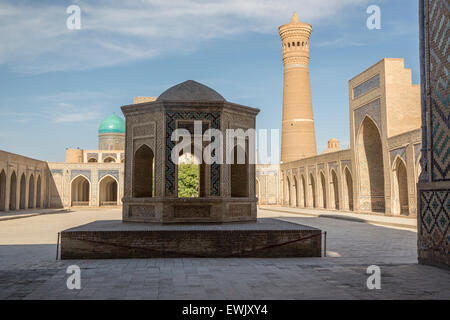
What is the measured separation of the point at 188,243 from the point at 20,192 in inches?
907

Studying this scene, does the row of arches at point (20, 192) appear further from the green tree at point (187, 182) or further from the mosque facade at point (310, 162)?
the green tree at point (187, 182)

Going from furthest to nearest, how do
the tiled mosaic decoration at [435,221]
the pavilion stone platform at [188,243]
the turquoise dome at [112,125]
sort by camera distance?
the turquoise dome at [112,125] < the pavilion stone platform at [188,243] < the tiled mosaic decoration at [435,221]

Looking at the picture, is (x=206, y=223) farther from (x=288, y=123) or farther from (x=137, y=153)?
(x=288, y=123)

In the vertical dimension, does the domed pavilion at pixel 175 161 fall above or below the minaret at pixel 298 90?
below

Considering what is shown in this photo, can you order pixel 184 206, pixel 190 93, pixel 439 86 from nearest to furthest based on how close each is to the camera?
pixel 439 86 → pixel 184 206 → pixel 190 93

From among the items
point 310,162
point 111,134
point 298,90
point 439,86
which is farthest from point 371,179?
point 111,134

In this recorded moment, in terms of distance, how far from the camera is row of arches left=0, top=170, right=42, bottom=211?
23.1 m

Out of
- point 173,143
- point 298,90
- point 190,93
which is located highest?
point 298,90

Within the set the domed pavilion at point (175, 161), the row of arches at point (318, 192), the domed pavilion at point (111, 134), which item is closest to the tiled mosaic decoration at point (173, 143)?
the domed pavilion at point (175, 161)

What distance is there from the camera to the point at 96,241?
6824mm

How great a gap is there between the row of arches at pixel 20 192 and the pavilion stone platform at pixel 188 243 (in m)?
18.7

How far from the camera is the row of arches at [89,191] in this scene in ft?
105

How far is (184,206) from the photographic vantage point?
828 centimetres

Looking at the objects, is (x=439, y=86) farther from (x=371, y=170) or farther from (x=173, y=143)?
(x=371, y=170)
